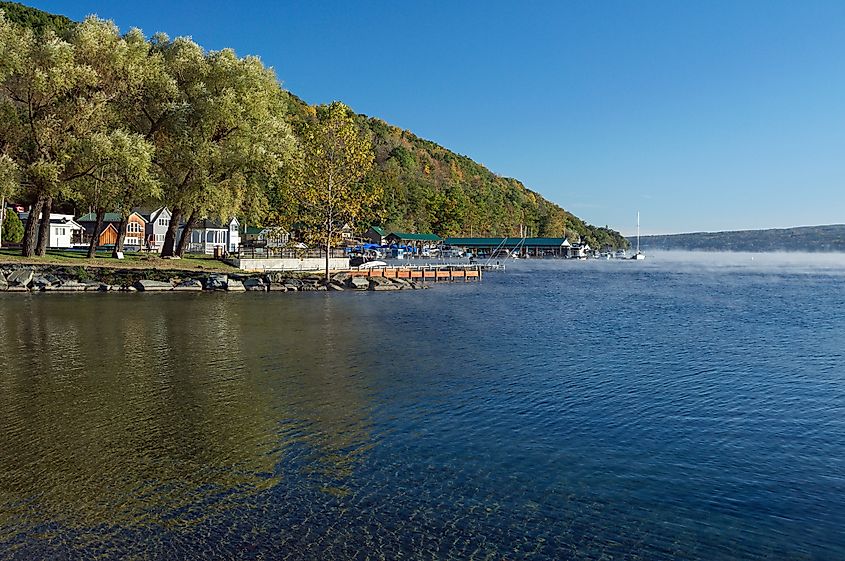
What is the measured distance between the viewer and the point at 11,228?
225 feet

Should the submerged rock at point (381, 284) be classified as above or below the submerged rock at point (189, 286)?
below

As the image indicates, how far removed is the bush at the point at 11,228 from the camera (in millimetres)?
67938

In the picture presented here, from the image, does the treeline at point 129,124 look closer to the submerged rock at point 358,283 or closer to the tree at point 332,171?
the tree at point 332,171

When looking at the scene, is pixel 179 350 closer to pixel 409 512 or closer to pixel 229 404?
pixel 229 404

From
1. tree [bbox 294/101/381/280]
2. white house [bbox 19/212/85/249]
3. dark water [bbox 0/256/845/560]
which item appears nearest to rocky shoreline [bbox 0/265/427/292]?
tree [bbox 294/101/381/280]

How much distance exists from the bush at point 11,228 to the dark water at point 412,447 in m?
46.1

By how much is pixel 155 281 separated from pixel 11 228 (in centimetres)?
2817

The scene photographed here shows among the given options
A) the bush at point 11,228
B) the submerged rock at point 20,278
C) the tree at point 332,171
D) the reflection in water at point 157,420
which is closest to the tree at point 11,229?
the bush at point 11,228

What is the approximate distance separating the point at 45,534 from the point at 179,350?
620 inches

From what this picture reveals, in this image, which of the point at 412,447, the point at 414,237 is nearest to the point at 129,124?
the point at 412,447

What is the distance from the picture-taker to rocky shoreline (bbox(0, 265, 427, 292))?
1880 inches

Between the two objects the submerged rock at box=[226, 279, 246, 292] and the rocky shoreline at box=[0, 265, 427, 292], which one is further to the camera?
the submerged rock at box=[226, 279, 246, 292]

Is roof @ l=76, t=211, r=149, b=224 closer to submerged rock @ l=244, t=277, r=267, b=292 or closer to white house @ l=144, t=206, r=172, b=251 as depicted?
white house @ l=144, t=206, r=172, b=251

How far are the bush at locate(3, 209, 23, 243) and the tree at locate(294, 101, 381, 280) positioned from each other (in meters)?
32.3
